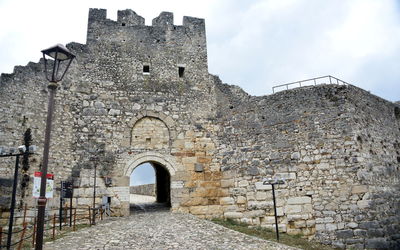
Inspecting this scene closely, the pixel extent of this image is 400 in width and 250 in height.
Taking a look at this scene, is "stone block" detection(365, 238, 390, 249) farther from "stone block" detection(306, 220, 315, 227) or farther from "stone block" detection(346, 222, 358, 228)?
"stone block" detection(306, 220, 315, 227)

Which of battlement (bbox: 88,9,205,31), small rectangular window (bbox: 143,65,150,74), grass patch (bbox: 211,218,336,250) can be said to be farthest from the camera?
battlement (bbox: 88,9,205,31)

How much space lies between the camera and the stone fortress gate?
34.4 ft

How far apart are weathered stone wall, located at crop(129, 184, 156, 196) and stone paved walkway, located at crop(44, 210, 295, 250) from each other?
12655 mm

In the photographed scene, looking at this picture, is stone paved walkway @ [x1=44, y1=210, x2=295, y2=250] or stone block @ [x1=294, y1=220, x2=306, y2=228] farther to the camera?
stone block @ [x1=294, y1=220, x2=306, y2=228]

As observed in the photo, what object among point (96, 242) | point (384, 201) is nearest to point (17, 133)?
point (96, 242)

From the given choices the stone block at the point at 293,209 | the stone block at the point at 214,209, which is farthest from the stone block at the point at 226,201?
the stone block at the point at 293,209

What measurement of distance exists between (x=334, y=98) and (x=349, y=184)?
9.65 ft

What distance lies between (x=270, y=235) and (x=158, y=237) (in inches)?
149

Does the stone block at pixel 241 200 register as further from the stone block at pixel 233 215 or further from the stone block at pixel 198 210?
the stone block at pixel 198 210

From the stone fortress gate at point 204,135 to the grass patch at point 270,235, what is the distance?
0.30 metres

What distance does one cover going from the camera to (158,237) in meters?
8.47

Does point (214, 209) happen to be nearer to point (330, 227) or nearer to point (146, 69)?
point (330, 227)

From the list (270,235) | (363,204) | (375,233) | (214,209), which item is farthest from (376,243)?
(214,209)

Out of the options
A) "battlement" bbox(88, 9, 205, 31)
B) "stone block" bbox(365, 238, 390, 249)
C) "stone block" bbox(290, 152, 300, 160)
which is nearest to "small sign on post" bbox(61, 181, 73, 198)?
"battlement" bbox(88, 9, 205, 31)
